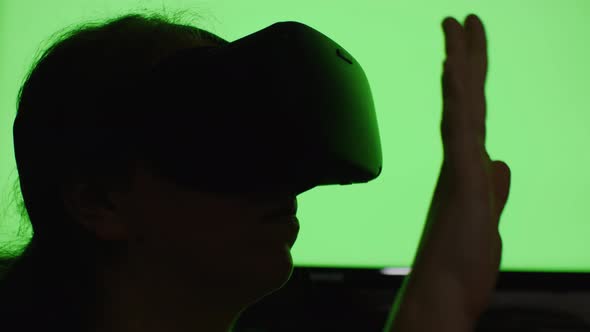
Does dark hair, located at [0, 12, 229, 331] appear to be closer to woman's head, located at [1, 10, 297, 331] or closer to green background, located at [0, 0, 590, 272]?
woman's head, located at [1, 10, 297, 331]

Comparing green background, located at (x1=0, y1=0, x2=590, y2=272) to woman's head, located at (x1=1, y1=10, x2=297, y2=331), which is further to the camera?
green background, located at (x1=0, y1=0, x2=590, y2=272)

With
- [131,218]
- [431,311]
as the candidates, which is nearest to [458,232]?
[431,311]

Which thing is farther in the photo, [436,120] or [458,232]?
[436,120]

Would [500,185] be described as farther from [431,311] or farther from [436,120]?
[436,120]

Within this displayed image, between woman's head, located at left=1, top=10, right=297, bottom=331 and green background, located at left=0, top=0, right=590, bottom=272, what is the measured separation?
202 mm

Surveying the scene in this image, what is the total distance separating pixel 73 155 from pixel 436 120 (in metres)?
0.34

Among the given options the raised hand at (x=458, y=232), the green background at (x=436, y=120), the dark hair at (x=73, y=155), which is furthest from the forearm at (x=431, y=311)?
the green background at (x=436, y=120)

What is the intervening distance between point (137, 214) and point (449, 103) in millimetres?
181

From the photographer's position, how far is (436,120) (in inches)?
19.0

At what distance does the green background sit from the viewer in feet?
1.53

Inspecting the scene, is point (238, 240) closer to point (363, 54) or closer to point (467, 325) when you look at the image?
point (467, 325)

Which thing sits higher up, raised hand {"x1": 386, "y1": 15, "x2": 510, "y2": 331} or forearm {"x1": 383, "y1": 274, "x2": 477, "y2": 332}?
raised hand {"x1": 386, "y1": 15, "x2": 510, "y2": 331}

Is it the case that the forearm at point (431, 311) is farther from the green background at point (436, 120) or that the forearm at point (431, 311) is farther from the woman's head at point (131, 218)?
the green background at point (436, 120)

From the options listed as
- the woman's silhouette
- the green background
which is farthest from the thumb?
the green background
